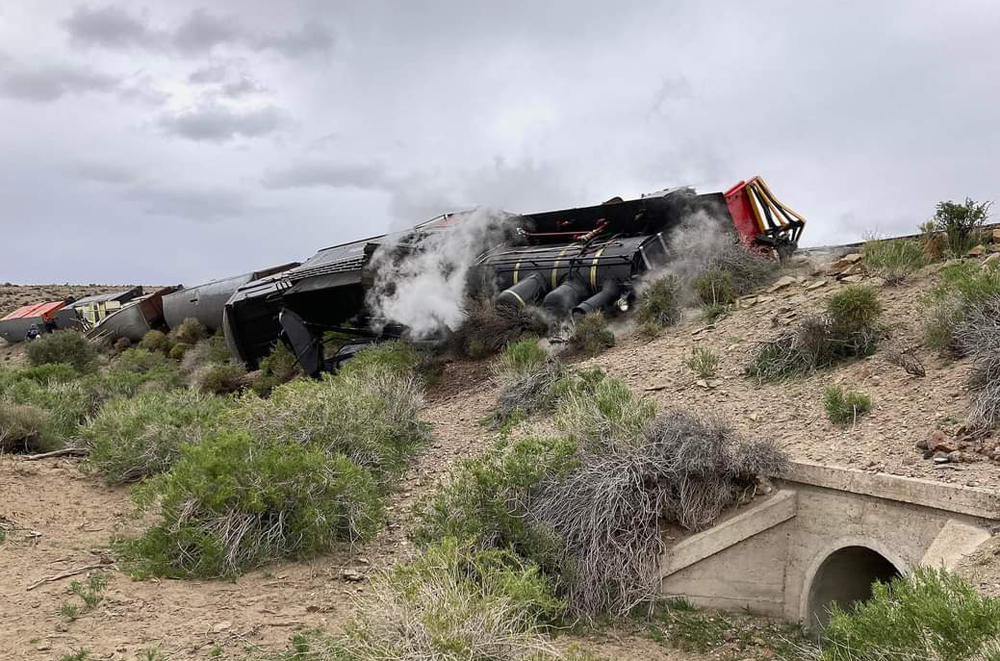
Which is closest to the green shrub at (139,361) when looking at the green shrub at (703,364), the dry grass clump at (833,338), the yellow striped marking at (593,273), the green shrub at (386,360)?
the green shrub at (386,360)

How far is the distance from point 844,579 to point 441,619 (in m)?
4.30

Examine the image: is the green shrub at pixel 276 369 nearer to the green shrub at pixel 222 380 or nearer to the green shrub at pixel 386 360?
the green shrub at pixel 222 380

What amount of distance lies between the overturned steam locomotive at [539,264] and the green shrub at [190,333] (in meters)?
7.67

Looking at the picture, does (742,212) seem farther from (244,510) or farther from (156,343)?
(156,343)

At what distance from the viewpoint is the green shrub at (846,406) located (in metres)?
7.86

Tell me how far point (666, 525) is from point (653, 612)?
86 cm

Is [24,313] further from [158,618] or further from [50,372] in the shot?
[158,618]

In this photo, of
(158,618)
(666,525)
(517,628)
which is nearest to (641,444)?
(666,525)

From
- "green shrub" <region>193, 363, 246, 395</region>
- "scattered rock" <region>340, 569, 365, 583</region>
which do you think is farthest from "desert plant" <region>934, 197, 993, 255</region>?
"green shrub" <region>193, 363, 246, 395</region>

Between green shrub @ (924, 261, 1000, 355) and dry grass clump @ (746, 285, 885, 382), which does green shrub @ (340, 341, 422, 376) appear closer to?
dry grass clump @ (746, 285, 885, 382)

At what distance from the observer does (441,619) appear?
4.83 metres

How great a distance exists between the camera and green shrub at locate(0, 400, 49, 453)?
12117 millimetres

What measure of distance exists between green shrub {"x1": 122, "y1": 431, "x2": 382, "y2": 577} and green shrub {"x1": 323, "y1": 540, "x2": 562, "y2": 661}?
2.11 meters

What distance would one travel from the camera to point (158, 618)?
6.00 m
